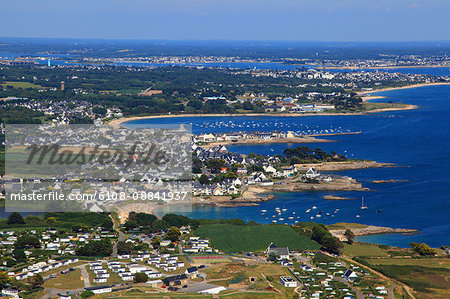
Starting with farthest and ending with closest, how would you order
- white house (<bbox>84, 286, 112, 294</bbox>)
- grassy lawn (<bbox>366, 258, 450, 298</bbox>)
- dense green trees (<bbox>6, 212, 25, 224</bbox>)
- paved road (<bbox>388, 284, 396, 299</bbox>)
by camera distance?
dense green trees (<bbox>6, 212, 25, 224</bbox>) < grassy lawn (<bbox>366, 258, 450, 298</bbox>) < paved road (<bbox>388, 284, 396, 299</bbox>) < white house (<bbox>84, 286, 112, 294</bbox>)

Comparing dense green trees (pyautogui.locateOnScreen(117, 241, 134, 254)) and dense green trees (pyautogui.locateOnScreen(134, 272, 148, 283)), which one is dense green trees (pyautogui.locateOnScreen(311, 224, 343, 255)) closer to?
dense green trees (pyautogui.locateOnScreen(117, 241, 134, 254))

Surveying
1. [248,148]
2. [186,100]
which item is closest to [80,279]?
[248,148]

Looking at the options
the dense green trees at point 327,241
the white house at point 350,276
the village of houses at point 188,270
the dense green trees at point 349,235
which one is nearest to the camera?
the village of houses at point 188,270

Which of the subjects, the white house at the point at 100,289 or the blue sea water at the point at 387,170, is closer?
the white house at the point at 100,289

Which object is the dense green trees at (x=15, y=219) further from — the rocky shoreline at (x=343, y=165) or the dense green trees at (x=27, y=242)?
the rocky shoreline at (x=343, y=165)

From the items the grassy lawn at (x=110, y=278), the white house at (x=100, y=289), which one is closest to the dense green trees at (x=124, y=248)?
the grassy lawn at (x=110, y=278)

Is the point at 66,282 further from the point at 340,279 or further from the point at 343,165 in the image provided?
the point at 343,165

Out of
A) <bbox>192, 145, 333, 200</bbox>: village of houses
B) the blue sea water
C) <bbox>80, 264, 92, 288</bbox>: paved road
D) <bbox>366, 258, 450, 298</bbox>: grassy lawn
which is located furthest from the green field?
<bbox>192, 145, 333, 200</bbox>: village of houses

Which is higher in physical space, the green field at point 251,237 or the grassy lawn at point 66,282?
the grassy lawn at point 66,282
